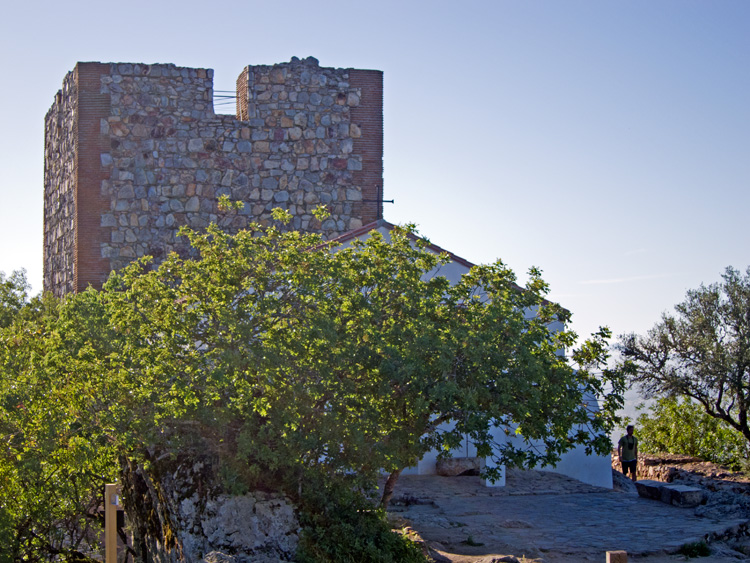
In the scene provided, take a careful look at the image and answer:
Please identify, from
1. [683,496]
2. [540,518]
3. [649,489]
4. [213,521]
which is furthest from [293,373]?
[649,489]

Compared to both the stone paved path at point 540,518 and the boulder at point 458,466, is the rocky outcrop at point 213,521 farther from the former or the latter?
the boulder at point 458,466

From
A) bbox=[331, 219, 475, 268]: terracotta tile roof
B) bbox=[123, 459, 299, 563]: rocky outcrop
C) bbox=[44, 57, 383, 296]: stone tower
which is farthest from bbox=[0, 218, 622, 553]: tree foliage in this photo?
bbox=[44, 57, 383, 296]: stone tower

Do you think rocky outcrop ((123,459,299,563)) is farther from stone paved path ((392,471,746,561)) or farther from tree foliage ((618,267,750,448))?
tree foliage ((618,267,750,448))

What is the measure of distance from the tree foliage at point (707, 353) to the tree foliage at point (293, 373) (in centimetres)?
1086

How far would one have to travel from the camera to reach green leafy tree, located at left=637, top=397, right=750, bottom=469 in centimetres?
2269

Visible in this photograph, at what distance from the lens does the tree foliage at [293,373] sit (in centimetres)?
889

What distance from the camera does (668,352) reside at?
68.5ft

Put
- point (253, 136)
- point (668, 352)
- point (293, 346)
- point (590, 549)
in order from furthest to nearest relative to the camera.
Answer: point (668, 352), point (253, 136), point (590, 549), point (293, 346)

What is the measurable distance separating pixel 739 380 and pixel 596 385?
37.1 feet

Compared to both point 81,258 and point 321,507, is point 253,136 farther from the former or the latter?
point 321,507

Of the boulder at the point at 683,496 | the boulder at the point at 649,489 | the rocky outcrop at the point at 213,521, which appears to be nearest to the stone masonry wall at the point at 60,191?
the rocky outcrop at the point at 213,521

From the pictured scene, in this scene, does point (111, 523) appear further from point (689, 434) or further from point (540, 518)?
point (689, 434)

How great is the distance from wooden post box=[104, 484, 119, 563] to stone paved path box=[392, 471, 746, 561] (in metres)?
4.13

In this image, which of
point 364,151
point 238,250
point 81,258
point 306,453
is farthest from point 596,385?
point 81,258
